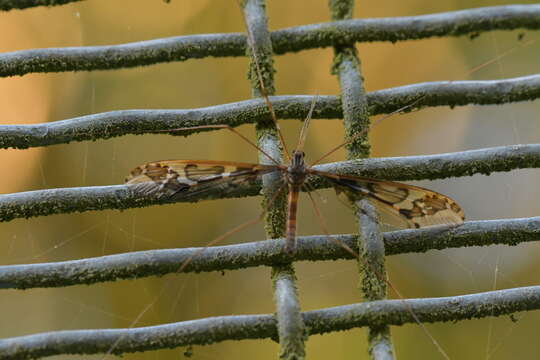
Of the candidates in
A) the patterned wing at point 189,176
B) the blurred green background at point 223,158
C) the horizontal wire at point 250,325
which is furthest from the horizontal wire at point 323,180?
the blurred green background at point 223,158

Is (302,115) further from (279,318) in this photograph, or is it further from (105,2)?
(105,2)

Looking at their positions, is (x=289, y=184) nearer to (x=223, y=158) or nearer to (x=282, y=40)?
(x=282, y=40)

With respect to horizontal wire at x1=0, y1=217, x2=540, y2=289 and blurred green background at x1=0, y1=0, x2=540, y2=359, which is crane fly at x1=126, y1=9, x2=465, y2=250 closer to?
horizontal wire at x1=0, y1=217, x2=540, y2=289

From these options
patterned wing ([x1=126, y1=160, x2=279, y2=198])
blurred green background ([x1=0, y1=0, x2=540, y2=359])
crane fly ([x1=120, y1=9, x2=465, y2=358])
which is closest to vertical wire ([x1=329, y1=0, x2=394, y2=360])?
crane fly ([x1=120, y1=9, x2=465, y2=358])

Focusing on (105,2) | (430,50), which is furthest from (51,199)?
(430,50)

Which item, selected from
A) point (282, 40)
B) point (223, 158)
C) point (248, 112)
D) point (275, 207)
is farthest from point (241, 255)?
point (223, 158)
